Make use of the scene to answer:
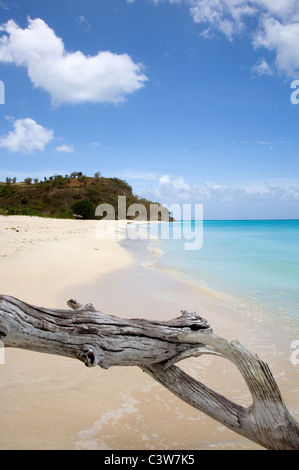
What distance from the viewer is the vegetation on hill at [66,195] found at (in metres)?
53.0

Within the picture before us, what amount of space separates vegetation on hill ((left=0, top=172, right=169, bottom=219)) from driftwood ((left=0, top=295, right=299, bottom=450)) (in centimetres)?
4292

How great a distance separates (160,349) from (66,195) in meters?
66.7

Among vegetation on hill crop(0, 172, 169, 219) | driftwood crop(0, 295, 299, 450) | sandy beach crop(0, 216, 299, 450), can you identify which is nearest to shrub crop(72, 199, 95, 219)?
vegetation on hill crop(0, 172, 169, 219)

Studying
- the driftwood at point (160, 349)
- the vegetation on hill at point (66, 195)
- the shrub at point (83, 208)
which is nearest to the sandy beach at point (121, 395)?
the driftwood at point (160, 349)

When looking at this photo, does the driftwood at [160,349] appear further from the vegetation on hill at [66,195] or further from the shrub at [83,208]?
the shrub at [83,208]

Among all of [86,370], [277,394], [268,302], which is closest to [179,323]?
[277,394]

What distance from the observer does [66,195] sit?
66312 mm

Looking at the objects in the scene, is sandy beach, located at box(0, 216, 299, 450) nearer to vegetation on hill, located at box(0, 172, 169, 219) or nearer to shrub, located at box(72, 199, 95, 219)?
vegetation on hill, located at box(0, 172, 169, 219)

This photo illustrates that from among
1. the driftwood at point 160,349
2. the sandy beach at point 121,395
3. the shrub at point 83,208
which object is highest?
the shrub at point 83,208

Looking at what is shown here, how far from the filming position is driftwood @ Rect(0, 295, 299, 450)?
187 centimetres

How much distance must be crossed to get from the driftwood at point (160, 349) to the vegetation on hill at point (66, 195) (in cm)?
4292
